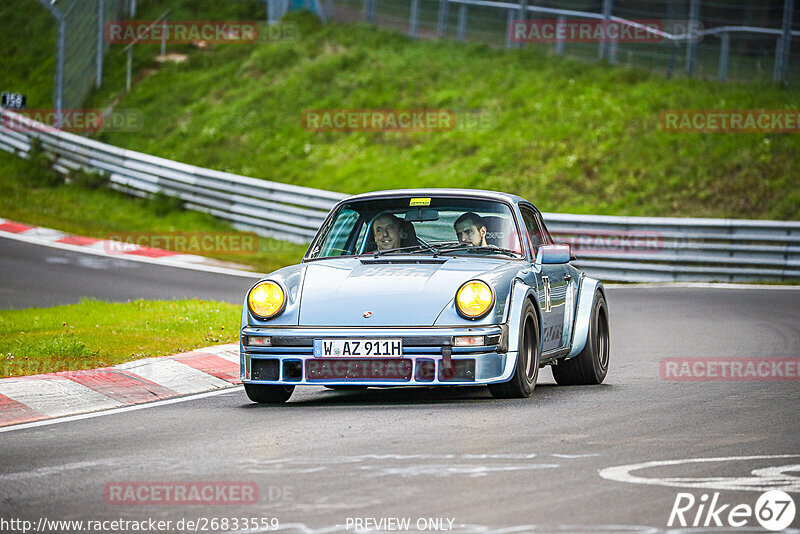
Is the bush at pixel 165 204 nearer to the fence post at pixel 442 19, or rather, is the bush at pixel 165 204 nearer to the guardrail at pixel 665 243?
the guardrail at pixel 665 243

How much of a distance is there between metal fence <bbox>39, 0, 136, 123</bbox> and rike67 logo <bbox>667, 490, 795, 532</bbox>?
86.6 ft

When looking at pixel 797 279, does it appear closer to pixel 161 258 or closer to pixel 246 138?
pixel 161 258

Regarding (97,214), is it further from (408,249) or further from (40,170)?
(408,249)

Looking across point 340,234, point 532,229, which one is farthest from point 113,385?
point 532,229

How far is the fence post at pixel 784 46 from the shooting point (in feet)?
85.6

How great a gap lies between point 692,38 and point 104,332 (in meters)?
19.5

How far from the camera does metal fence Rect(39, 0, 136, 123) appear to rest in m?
30.4

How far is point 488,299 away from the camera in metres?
8.07

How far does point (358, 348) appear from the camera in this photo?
7.99 meters

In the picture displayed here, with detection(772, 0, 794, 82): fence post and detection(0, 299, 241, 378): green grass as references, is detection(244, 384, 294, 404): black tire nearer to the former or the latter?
detection(0, 299, 241, 378): green grass

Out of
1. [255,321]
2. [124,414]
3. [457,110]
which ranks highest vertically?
[457,110]

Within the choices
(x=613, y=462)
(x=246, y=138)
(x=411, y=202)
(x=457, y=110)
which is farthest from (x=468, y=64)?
(x=613, y=462)

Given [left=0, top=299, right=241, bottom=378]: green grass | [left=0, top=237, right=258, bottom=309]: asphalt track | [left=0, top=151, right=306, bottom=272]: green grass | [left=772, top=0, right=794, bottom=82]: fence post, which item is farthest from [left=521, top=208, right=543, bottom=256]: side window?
[left=772, top=0, right=794, bottom=82]: fence post

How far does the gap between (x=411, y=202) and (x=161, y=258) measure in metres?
12.8
